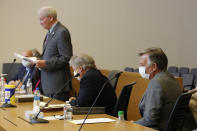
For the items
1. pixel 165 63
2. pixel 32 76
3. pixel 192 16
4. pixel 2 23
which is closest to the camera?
pixel 165 63

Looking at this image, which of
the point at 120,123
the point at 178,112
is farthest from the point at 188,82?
the point at 120,123

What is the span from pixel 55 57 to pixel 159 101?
1.75m

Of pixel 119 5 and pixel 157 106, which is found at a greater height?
pixel 119 5

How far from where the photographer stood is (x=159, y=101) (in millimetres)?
2799

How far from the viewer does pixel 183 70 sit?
9062mm

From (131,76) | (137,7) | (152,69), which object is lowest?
(131,76)

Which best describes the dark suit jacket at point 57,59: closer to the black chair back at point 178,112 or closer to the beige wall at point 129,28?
the black chair back at point 178,112

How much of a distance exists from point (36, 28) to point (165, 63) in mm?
6622

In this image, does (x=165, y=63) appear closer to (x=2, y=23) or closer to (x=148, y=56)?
(x=148, y=56)

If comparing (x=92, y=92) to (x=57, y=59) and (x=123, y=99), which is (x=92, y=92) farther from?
(x=57, y=59)

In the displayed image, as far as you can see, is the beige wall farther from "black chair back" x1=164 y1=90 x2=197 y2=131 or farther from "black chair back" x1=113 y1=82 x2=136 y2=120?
"black chair back" x1=164 y1=90 x2=197 y2=131

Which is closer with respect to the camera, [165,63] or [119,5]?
[165,63]

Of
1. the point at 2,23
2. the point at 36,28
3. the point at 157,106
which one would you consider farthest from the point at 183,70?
the point at 157,106

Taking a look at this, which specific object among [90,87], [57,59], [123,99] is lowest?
[123,99]
